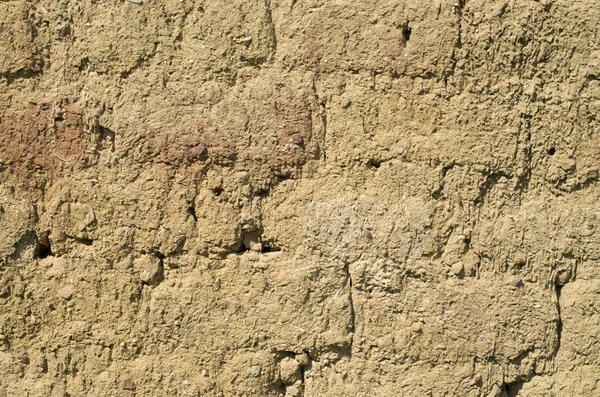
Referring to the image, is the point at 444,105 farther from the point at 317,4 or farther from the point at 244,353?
the point at 244,353

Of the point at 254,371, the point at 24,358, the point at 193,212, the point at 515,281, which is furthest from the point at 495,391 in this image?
the point at 24,358

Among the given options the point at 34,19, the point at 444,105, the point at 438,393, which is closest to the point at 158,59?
the point at 34,19

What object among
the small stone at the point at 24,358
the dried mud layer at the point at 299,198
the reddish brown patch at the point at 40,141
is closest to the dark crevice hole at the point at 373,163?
the dried mud layer at the point at 299,198

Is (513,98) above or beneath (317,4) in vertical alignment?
beneath

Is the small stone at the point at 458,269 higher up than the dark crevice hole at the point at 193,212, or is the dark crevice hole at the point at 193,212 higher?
the dark crevice hole at the point at 193,212

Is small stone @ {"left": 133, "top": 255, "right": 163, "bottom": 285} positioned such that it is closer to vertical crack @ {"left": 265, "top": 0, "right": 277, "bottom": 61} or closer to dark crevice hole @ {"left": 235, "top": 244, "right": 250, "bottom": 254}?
dark crevice hole @ {"left": 235, "top": 244, "right": 250, "bottom": 254}

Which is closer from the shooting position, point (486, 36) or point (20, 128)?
point (486, 36)

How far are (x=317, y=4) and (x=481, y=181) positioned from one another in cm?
61

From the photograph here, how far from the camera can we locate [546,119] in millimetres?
1815

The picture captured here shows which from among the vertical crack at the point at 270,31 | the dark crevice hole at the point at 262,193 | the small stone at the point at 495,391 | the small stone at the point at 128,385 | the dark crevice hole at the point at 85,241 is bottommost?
the small stone at the point at 128,385

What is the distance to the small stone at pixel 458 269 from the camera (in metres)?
1.85

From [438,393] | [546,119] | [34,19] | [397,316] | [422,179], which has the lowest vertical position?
[438,393]

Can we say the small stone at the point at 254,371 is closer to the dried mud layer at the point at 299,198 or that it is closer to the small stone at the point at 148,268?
the dried mud layer at the point at 299,198

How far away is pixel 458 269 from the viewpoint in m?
1.85
